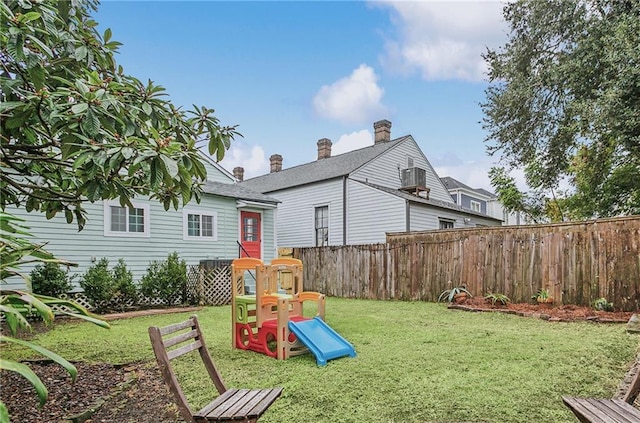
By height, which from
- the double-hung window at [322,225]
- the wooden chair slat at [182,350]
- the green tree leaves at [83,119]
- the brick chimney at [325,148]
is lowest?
the wooden chair slat at [182,350]

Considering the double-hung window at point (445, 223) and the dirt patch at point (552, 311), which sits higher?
the double-hung window at point (445, 223)

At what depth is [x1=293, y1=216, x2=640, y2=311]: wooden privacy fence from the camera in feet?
23.6

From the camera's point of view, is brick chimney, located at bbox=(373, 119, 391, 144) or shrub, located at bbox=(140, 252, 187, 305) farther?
brick chimney, located at bbox=(373, 119, 391, 144)

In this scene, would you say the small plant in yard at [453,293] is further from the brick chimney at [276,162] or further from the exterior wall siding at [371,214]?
the brick chimney at [276,162]

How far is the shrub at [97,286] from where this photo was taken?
8289 millimetres

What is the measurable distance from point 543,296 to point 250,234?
8.80 metres

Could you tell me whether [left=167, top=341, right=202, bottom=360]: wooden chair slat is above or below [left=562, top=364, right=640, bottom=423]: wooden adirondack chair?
above

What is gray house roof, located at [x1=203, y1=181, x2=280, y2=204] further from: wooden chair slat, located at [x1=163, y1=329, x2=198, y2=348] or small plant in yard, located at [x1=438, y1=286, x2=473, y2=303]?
wooden chair slat, located at [x1=163, y1=329, x2=198, y2=348]

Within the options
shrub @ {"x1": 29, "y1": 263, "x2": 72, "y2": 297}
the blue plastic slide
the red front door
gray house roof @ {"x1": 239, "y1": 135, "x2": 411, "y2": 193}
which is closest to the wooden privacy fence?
the red front door

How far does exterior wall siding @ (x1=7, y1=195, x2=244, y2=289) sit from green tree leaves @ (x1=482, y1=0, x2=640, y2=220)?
998 cm

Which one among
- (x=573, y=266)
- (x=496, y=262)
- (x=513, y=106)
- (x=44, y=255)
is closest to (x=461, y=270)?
(x=496, y=262)

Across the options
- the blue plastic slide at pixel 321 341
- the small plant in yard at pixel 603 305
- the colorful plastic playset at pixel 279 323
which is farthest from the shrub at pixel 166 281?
the small plant in yard at pixel 603 305

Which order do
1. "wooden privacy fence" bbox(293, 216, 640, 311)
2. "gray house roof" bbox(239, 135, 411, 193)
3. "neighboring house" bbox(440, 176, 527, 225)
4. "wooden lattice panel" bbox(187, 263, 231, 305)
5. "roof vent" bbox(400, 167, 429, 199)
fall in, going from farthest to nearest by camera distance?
"neighboring house" bbox(440, 176, 527, 225), "gray house roof" bbox(239, 135, 411, 193), "roof vent" bbox(400, 167, 429, 199), "wooden lattice panel" bbox(187, 263, 231, 305), "wooden privacy fence" bbox(293, 216, 640, 311)

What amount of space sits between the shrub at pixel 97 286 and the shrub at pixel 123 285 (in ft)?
0.57
